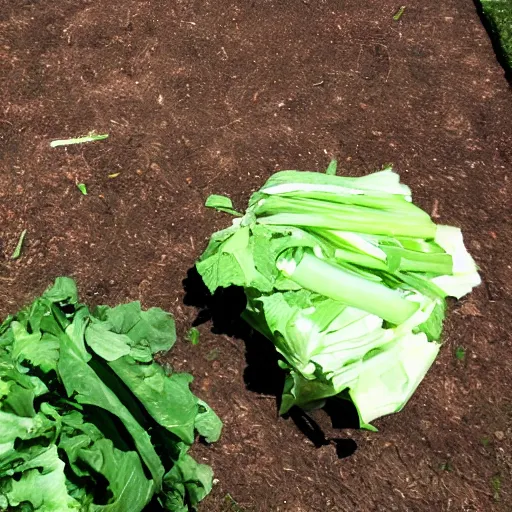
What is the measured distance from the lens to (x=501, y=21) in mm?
5004

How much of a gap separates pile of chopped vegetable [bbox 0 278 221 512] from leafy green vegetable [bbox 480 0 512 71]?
3456mm

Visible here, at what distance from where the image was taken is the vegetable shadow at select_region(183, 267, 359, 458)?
3.34 meters

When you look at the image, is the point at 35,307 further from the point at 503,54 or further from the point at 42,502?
the point at 503,54

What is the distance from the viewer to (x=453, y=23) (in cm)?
501

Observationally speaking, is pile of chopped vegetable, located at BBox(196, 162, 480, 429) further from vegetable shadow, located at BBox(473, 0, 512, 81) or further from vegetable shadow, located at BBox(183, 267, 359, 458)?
vegetable shadow, located at BBox(473, 0, 512, 81)

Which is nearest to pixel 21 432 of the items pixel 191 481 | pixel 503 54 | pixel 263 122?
pixel 191 481

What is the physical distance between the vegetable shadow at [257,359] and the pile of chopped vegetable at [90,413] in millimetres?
654

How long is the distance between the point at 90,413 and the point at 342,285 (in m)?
1.16

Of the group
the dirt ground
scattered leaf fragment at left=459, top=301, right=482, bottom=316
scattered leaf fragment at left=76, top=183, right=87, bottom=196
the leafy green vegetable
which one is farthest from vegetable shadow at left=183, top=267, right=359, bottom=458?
the leafy green vegetable

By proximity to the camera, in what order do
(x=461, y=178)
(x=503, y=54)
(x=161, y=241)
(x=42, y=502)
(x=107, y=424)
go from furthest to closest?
1. (x=503, y=54)
2. (x=461, y=178)
3. (x=161, y=241)
4. (x=107, y=424)
5. (x=42, y=502)

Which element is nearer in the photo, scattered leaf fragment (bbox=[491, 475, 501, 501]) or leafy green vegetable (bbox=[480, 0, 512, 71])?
scattered leaf fragment (bbox=[491, 475, 501, 501])

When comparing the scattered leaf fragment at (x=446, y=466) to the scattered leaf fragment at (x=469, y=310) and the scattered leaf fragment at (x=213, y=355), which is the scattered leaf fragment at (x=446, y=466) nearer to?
the scattered leaf fragment at (x=469, y=310)

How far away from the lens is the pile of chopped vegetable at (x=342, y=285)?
9.46 feet

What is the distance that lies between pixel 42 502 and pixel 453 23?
4.29 metres
